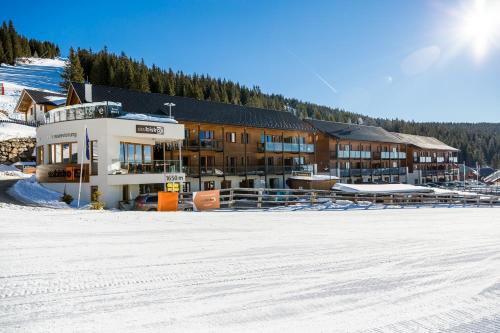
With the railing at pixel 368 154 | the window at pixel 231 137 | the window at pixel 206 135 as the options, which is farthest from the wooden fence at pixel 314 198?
the railing at pixel 368 154

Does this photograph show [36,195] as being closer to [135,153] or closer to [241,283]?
[135,153]

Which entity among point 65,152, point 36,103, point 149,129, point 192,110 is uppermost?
point 36,103

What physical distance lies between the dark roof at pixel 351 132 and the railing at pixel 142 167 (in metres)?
30.6

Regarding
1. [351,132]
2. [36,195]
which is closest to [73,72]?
[351,132]

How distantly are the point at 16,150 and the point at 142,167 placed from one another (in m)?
26.8

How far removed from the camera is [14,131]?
159 feet

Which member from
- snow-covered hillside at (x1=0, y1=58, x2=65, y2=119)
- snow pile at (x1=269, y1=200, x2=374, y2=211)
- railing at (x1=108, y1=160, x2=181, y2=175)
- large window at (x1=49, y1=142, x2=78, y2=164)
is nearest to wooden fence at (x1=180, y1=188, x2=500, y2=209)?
snow pile at (x1=269, y1=200, x2=374, y2=211)

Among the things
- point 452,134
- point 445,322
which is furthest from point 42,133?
point 452,134

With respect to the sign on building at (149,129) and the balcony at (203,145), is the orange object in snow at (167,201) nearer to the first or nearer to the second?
the sign on building at (149,129)

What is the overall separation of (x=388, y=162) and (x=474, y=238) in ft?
192

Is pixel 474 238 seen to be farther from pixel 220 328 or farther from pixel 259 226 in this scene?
pixel 220 328

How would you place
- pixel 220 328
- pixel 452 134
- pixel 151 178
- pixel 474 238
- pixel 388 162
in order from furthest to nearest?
pixel 452 134 → pixel 388 162 → pixel 151 178 → pixel 474 238 → pixel 220 328

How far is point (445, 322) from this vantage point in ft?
13.0

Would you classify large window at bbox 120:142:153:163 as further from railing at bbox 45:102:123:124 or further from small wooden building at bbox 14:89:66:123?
small wooden building at bbox 14:89:66:123
